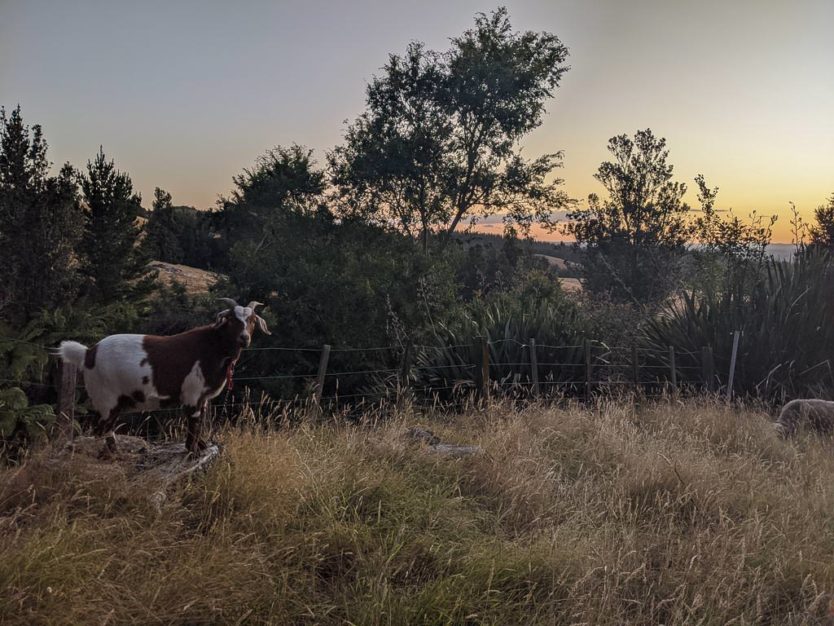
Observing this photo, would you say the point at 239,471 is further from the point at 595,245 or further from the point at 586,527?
the point at 595,245

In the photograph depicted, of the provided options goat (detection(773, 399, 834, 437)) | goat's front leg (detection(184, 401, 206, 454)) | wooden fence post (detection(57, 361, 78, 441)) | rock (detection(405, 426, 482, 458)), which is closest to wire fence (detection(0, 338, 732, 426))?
goat (detection(773, 399, 834, 437))

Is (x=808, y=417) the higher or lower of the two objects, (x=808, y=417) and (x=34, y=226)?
the lower

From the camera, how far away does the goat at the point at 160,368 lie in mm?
4219

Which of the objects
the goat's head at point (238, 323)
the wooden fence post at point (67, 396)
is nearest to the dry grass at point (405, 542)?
the goat's head at point (238, 323)

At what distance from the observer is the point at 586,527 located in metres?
4.27

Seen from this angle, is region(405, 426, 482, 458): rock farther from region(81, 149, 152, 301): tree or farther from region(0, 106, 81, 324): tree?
region(81, 149, 152, 301): tree

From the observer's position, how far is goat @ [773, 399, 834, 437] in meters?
8.14

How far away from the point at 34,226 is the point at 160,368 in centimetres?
1903

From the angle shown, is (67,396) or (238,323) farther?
(67,396)

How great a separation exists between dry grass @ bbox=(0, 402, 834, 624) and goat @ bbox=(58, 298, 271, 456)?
44 centimetres

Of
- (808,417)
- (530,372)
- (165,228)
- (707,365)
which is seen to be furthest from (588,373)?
(165,228)

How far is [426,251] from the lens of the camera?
23844 mm

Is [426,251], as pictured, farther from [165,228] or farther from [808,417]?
[165,228]

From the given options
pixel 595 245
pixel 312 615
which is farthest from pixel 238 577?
pixel 595 245
